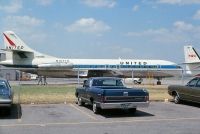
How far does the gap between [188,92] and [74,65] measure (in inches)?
1270

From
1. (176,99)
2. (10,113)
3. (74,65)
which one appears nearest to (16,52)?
(74,65)

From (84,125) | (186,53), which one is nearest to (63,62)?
(186,53)

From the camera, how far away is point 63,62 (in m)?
50.4

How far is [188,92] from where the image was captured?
19.4 meters

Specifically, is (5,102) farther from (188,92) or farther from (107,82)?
(188,92)

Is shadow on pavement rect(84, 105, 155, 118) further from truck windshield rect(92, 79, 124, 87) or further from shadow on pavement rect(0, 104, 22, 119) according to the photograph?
shadow on pavement rect(0, 104, 22, 119)

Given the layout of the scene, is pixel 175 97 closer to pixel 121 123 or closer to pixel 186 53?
pixel 121 123

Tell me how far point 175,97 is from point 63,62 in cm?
3102

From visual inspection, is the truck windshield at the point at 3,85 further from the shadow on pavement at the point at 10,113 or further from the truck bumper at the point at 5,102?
the truck bumper at the point at 5,102

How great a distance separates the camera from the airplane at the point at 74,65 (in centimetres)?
4959

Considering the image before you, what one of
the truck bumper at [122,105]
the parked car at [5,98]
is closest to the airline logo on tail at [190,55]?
the truck bumper at [122,105]

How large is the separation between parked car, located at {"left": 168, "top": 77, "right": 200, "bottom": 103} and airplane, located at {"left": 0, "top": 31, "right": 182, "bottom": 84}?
28.2m

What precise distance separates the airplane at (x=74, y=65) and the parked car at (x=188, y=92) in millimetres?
28214

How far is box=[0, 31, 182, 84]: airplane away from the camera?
4959 cm
